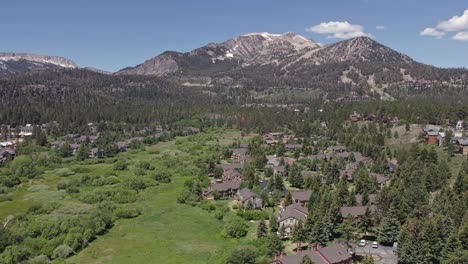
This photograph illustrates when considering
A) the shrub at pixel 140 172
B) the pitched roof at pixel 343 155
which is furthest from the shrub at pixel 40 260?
the pitched roof at pixel 343 155

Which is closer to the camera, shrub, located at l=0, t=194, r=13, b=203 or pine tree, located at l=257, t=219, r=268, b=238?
pine tree, located at l=257, t=219, r=268, b=238

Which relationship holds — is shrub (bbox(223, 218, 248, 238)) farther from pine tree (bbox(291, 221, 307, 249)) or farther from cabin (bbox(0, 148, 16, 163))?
cabin (bbox(0, 148, 16, 163))

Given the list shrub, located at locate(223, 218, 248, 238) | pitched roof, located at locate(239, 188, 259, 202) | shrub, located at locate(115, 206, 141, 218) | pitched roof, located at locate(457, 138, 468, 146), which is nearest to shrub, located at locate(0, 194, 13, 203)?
shrub, located at locate(115, 206, 141, 218)

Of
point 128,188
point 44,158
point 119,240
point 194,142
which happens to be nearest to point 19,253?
point 119,240

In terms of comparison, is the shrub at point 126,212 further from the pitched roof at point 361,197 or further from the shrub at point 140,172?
the pitched roof at point 361,197

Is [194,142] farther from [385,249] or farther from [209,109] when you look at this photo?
[385,249]

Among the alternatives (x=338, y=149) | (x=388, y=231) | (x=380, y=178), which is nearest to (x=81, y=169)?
(x=338, y=149)

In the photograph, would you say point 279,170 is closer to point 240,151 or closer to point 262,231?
point 240,151
